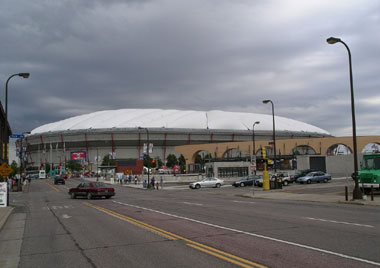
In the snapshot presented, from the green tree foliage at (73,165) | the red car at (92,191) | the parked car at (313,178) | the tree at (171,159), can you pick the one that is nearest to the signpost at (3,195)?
the red car at (92,191)

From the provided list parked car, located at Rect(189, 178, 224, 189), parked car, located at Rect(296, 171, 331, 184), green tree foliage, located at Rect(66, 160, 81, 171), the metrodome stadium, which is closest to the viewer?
parked car, located at Rect(296, 171, 331, 184)

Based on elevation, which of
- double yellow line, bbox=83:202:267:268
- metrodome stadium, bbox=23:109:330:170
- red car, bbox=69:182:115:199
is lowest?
red car, bbox=69:182:115:199

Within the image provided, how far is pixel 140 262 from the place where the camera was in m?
7.86

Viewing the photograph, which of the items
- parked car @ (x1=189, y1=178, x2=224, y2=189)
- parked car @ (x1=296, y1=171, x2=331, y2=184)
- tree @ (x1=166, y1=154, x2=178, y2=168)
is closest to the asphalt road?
parked car @ (x1=296, y1=171, x2=331, y2=184)

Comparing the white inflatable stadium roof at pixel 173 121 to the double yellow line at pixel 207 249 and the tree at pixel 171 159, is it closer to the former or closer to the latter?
the tree at pixel 171 159

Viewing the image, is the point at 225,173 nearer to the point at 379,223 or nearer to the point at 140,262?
the point at 379,223

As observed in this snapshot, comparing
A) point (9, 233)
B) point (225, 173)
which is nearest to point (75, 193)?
point (9, 233)

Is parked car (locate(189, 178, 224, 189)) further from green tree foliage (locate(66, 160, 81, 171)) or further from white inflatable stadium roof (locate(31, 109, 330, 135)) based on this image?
green tree foliage (locate(66, 160, 81, 171))

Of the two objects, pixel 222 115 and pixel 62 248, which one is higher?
pixel 222 115

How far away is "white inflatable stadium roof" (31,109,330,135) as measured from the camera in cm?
14262

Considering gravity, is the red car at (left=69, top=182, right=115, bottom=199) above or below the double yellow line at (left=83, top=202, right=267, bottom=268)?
below

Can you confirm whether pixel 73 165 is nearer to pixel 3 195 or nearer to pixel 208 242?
pixel 3 195

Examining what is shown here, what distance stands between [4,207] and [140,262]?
18.9 m

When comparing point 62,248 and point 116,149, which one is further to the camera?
point 116,149
